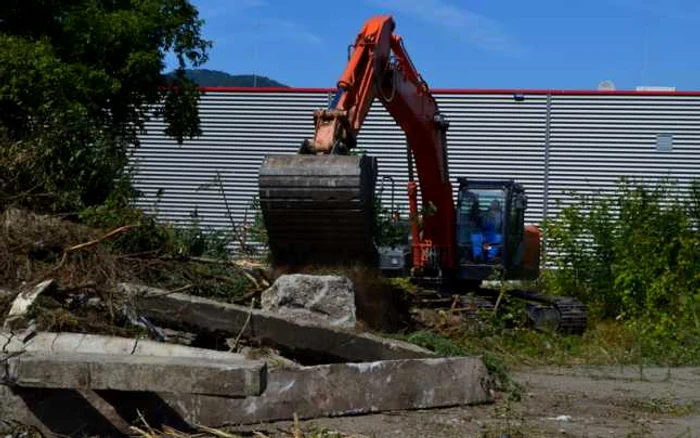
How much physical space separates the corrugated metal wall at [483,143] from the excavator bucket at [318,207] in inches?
572

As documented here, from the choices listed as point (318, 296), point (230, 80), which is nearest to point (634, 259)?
point (318, 296)

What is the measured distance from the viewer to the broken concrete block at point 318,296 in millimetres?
11094

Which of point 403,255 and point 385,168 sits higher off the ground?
point 385,168

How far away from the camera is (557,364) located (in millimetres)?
12508

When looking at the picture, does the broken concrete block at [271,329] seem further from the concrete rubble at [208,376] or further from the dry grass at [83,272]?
the dry grass at [83,272]

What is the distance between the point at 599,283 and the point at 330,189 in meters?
10.2

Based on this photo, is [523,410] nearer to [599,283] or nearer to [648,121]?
[599,283]

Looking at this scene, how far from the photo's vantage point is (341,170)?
11648 millimetres

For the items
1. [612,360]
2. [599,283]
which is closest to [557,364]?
[612,360]

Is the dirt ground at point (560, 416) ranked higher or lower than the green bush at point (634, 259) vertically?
lower

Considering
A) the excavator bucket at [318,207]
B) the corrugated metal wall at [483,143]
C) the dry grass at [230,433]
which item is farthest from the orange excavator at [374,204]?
the corrugated metal wall at [483,143]

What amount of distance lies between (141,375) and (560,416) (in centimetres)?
309

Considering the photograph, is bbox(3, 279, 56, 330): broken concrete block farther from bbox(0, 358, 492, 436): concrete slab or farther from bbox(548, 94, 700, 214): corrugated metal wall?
bbox(548, 94, 700, 214): corrugated metal wall

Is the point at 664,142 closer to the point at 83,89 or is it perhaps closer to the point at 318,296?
the point at 83,89
